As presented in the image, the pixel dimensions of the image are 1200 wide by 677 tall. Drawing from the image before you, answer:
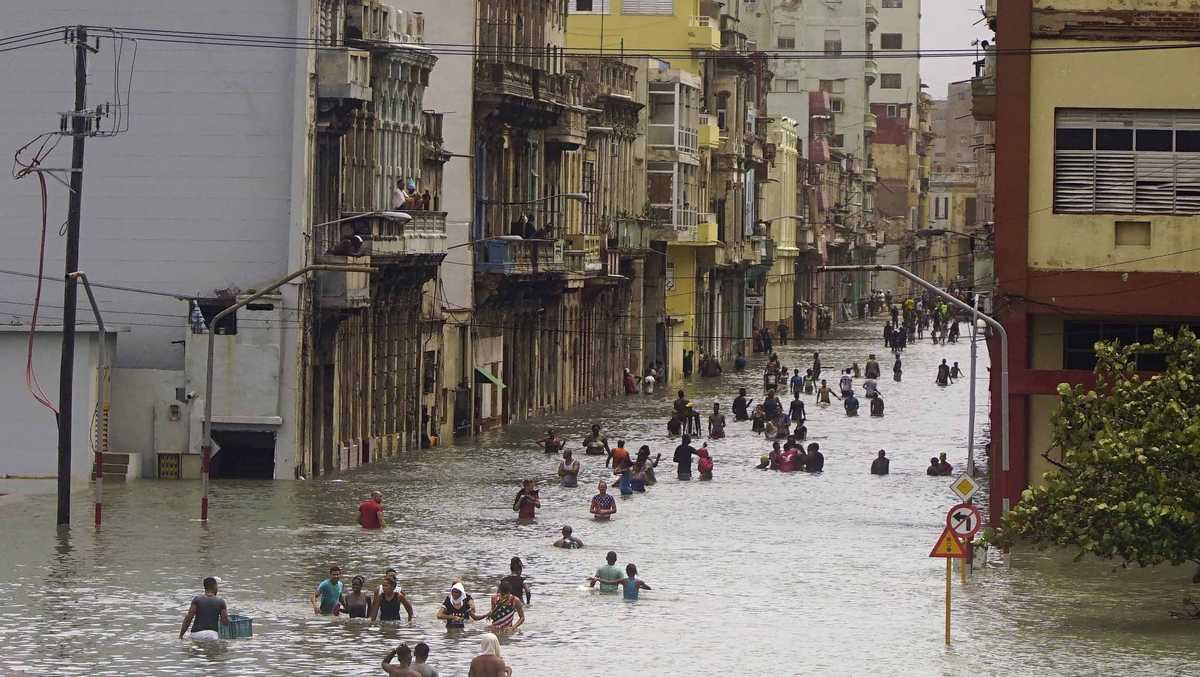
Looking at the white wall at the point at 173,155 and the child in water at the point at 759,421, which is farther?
the child in water at the point at 759,421

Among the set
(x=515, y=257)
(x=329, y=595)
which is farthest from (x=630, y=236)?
(x=329, y=595)

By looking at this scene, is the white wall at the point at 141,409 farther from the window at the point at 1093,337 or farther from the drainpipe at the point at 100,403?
the window at the point at 1093,337

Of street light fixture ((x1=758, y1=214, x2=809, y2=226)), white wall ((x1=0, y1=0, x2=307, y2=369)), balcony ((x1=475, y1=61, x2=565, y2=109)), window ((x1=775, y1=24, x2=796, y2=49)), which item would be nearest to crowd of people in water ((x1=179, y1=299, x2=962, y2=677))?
street light fixture ((x1=758, y1=214, x2=809, y2=226))

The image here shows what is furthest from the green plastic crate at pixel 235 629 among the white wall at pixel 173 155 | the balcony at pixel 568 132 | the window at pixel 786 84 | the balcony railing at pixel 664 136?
the window at pixel 786 84

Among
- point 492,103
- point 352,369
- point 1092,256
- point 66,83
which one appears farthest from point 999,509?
point 492,103

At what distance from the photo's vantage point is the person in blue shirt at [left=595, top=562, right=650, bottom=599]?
42188mm

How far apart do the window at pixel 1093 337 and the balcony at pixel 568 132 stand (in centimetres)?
3782

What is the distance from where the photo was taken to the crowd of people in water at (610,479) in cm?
3641

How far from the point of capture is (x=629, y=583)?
4225 centimetres

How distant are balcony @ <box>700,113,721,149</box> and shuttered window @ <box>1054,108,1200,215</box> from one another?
66.3 m

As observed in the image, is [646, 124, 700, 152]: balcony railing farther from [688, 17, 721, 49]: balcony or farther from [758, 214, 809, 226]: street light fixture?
[758, 214, 809, 226]: street light fixture

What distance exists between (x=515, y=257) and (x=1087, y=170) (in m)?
32.5

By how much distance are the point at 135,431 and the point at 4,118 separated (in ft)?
27.5

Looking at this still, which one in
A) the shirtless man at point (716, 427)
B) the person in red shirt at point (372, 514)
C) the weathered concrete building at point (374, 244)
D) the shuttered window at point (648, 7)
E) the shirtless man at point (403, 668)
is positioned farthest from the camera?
the shuttered window at point (648, 7)
